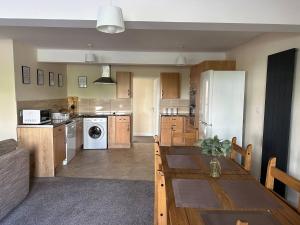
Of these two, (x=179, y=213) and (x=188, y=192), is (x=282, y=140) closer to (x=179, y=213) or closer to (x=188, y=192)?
(x=188, y=192)

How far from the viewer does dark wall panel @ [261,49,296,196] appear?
2774 millimetres

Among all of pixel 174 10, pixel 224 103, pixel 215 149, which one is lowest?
pixel 215 149

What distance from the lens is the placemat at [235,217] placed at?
1303 millimetres

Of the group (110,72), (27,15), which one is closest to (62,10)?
(27,15)

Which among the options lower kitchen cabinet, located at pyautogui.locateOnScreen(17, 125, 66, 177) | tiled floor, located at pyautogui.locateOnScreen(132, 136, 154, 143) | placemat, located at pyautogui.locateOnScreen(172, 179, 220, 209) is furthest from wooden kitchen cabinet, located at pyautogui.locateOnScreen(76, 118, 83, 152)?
placemat, located at pyautogui.locateOnScreen(172, 179, 220, 209)

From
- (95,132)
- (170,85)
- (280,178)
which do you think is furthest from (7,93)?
(280,178)

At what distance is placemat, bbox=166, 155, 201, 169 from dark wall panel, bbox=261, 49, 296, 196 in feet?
3.99

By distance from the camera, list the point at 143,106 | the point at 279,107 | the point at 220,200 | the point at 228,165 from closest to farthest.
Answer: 1. the point at 220,200
2. the point at 228,165
3. the point at 279,107
4. the point at 143,106

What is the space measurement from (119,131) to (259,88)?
3.49 meters

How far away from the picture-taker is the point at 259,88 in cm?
356

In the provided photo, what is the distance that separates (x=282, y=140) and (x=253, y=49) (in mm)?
1585

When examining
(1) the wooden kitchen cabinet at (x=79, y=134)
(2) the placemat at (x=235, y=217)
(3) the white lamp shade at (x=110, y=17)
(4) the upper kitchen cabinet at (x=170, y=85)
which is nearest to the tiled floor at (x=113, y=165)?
(1) the wooden kitchen cabinet at (x=79, y=134)

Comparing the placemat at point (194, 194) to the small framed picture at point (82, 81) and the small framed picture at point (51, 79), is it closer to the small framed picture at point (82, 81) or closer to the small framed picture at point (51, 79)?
the small framed picture at point (51, 79)

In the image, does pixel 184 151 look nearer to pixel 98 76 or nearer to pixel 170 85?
pixel 170 85
